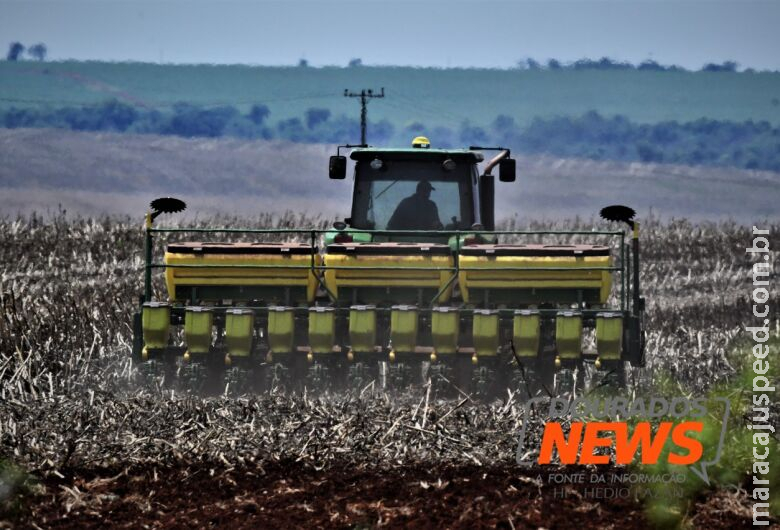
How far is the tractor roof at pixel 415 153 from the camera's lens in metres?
13.4

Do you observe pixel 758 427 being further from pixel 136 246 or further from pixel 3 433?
pixel 136 246

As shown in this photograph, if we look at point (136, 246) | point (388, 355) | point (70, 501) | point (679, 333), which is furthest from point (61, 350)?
point (136, 246)

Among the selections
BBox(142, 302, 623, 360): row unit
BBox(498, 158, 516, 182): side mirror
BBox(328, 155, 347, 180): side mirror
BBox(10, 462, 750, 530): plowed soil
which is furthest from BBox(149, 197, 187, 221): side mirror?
BBox(10, 462, 750, 530): plowed soil

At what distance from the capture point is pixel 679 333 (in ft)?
52.1

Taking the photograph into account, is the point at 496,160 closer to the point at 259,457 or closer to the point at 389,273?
the point at 389,273

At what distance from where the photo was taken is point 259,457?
8.67m

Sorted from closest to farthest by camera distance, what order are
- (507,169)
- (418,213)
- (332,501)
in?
(332,501)
(507,169)
(418,213)

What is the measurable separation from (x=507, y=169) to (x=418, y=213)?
102 cm

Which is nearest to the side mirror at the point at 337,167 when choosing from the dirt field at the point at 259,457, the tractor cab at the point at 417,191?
the tractor cab at the point at 417,191

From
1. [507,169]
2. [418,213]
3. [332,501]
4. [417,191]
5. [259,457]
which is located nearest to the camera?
[332,501]

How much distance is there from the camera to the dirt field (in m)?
7.34

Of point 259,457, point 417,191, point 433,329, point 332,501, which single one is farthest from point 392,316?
point 332,501

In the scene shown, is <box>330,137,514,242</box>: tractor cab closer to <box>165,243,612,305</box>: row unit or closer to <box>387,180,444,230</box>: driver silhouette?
Answer: <box>387,180,444,230</box>: driver silhouette

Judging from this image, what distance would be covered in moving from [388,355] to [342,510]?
187 inches
